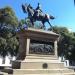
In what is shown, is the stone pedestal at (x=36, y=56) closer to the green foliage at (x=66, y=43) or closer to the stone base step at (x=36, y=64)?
the stone base step at (x=36, y=64)

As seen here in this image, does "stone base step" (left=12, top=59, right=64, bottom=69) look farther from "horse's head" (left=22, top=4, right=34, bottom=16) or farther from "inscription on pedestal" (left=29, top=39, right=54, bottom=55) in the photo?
"horse's head" (left=22, top=4, right=34, bottom=16)

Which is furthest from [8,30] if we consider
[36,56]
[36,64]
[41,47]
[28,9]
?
[36,64]

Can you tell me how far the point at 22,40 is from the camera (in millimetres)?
19703

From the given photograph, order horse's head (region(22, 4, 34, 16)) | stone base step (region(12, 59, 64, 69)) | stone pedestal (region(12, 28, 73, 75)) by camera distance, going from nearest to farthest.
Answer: stone base step (region(12, 59, 64, 69)) < stone pedestal (region(12, 28, 73, 75)) < horse's head (region(22, 4, 34, 16))

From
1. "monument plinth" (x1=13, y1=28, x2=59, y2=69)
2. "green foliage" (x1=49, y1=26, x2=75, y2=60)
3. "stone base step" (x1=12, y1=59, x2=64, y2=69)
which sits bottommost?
"stone base step" (x1=12, y1=59, x2=64, y2=69)

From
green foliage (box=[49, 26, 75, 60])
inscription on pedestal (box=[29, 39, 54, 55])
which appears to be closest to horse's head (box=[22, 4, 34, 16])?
inscription on pedestal (box=[29, 39, 54, 55])

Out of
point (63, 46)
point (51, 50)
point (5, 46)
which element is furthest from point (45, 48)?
point (63, 46)

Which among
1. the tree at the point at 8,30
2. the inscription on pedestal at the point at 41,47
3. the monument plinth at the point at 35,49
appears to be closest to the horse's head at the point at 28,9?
the monument plinth at the point at 35,49

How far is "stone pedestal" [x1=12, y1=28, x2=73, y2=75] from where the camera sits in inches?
730

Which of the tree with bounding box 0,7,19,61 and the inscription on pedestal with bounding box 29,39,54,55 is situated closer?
the inscription on pedestal with bounding box 29,39,54,55

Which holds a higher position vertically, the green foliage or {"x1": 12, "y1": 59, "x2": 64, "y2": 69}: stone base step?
the green foliage

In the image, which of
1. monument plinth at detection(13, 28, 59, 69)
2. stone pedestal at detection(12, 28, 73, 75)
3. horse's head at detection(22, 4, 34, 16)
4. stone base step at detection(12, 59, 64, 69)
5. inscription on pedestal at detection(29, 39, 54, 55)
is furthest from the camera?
horse's head at detection(22, 4, 34, 16)

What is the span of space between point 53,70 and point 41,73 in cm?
125

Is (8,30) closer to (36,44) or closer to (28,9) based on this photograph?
(28,9)
